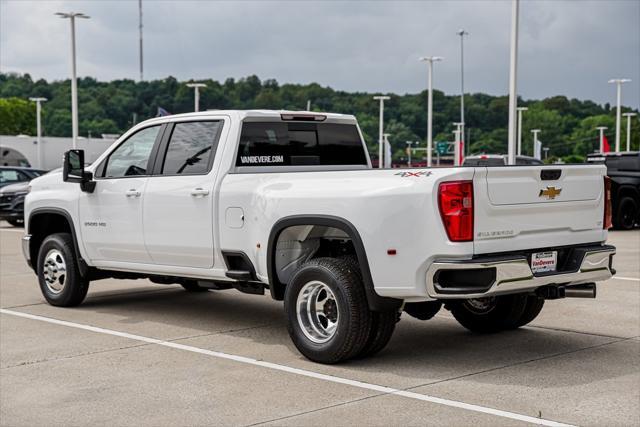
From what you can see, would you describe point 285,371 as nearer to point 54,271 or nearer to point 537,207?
point 537,207

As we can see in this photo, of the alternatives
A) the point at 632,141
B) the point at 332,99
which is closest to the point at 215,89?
the point at 332,99

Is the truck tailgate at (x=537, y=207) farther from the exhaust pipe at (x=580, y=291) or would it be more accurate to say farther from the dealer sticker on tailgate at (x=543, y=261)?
the exhaust pipe at (x=580, y=291)

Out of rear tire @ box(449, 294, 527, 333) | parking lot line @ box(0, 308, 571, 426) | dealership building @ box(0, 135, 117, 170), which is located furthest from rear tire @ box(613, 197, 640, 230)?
dealership building @ box(0, 135, 117, 170)

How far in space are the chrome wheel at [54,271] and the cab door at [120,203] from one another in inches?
20.6

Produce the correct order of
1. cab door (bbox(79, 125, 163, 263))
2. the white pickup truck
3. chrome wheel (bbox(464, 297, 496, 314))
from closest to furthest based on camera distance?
the white pickup truck → chrome wheel (bbox(464, 297, 496, 314)) → cab door (bbox(79, 125, 163, 263))

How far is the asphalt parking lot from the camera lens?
19.0 feet

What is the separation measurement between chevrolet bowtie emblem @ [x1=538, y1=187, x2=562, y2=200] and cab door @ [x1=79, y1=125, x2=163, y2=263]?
384cm

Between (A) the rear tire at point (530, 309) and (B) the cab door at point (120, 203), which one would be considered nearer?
(A) the rear tire at point (530, 309)

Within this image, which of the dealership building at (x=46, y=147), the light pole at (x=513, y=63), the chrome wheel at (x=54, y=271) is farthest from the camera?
the dealership building at (x=46, y=147)

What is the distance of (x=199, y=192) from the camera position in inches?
325

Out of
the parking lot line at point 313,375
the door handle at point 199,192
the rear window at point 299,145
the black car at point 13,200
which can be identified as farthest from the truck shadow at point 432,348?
the black car at point 13,200

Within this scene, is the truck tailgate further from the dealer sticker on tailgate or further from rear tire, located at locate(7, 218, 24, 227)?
rear tire, located at locate(7, 218, 24, 227)

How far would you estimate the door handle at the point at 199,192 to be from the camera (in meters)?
8.20

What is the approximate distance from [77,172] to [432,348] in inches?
161
